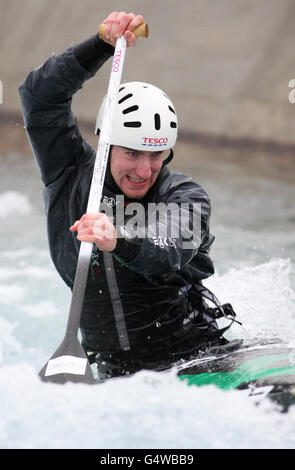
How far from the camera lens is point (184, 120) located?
9.60 meters

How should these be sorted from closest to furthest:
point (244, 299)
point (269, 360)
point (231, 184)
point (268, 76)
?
point (269, 360) → point (244, 299) → point (231, 184) → point (268, 76)

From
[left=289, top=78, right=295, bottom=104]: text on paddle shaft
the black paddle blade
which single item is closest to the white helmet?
the black paddle blade

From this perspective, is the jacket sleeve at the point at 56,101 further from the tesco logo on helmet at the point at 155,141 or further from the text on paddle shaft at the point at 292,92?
the text on paddle shaft at the point at 292,92

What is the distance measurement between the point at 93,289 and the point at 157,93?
88 cm

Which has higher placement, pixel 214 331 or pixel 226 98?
pixel 226 98

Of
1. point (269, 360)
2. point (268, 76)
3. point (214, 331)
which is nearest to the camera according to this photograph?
point (269, 360)

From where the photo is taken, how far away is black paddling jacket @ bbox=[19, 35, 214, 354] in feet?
9.31

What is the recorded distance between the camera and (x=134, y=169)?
9.43ft

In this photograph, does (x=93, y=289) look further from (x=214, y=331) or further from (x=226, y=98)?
(x=226, y=98)

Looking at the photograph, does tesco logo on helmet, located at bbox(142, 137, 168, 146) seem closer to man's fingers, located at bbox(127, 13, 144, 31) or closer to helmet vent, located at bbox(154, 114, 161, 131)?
helmet vent, located at bbox(154, 114, 161, 131)

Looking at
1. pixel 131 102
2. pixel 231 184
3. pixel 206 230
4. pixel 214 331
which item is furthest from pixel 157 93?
pixel 231 184

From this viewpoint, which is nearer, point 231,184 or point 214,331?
point 214,331
